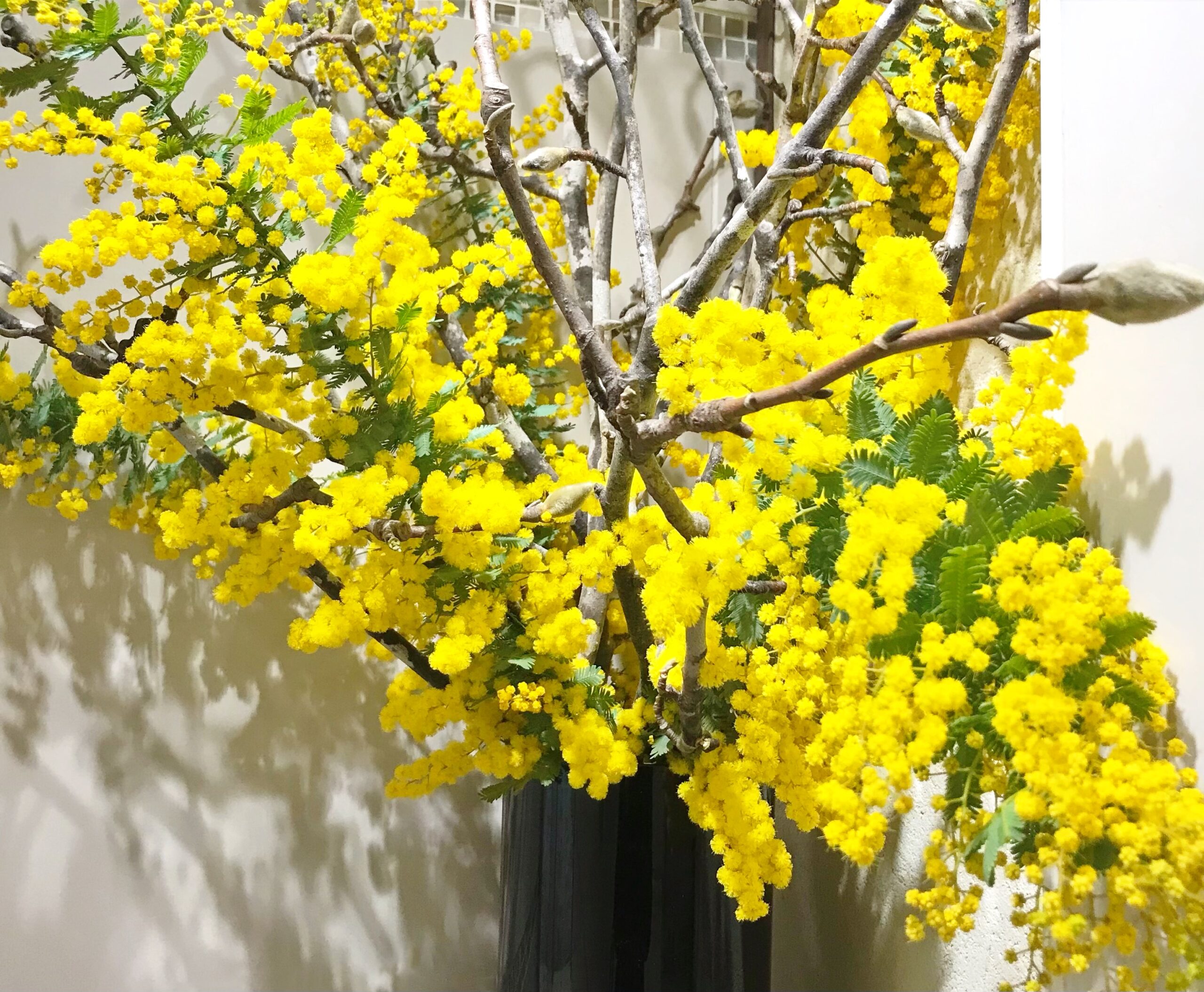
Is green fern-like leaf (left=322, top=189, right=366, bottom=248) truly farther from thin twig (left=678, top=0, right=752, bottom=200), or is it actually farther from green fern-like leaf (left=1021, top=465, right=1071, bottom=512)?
green fern-like leaf (left=1021, top=465, right=1071, bottom=512)

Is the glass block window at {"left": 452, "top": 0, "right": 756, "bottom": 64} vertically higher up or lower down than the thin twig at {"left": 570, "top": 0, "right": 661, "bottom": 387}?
higher up

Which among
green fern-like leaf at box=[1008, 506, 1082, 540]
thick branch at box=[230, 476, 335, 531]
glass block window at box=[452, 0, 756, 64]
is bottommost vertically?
green fern-like leaf at box=[1008, 506, 1082, 540]

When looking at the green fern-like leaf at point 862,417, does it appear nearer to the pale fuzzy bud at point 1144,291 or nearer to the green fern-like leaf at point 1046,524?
the green fern-like leaf at point 1046,524

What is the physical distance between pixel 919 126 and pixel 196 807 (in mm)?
1209

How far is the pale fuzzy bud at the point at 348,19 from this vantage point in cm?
112

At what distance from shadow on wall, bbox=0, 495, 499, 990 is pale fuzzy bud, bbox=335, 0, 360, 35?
Answer: 0.71 metres

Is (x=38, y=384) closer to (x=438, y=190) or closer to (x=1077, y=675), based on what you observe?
(x=438, y=190)

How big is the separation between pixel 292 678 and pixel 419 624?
1.64 ft

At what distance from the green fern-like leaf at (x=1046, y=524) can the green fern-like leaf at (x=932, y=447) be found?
0.07 metres

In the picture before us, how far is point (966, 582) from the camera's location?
564 mm

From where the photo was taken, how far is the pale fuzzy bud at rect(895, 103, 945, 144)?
90 cm

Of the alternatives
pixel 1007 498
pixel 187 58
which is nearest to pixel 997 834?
pixel 1007 498

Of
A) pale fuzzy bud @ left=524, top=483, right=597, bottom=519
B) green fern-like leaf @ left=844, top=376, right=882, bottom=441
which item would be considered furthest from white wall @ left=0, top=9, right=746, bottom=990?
green fern-like leaf @ left=844, top=376, right=882, bottom=441

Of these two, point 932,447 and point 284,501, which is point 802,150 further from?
point 284,501
